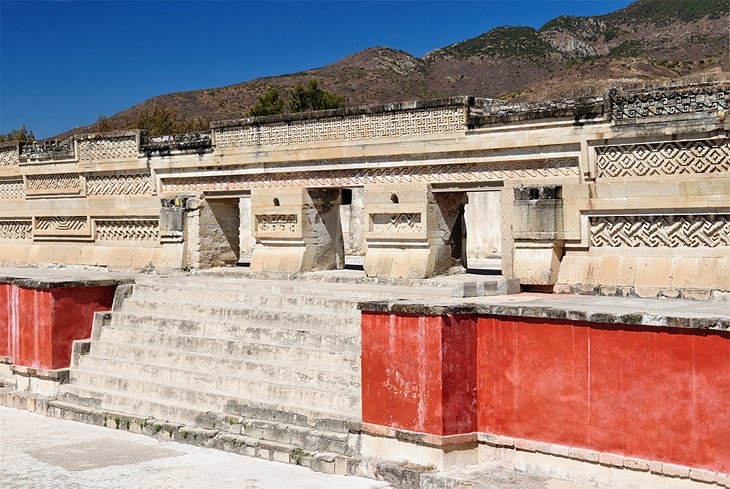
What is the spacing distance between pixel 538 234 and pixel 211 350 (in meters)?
3.35

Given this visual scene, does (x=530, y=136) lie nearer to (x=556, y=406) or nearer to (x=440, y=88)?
(x=556, y=406)

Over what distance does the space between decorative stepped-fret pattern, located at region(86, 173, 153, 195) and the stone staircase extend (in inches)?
95.4

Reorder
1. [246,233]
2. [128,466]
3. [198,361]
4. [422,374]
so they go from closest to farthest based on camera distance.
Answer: [422,374]
[128,466]
[198,361]
[246,233]

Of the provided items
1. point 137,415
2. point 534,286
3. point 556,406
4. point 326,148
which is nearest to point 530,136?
point 534,286

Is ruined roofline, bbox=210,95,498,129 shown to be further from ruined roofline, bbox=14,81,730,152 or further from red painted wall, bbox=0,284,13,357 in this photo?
red painted wall, bbox=0,284,13,357

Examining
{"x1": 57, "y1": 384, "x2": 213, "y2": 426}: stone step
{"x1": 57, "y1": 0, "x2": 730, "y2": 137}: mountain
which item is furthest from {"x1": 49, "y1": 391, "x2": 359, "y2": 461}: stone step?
{"x1": 57, "y1": 0, "x2": 730, "y2": 137}: mountain

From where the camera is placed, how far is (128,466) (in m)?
7.11

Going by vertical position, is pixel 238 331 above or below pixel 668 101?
below

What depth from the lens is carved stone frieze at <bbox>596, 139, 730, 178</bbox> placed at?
795 cm

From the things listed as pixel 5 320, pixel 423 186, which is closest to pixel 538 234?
pixel 423 186

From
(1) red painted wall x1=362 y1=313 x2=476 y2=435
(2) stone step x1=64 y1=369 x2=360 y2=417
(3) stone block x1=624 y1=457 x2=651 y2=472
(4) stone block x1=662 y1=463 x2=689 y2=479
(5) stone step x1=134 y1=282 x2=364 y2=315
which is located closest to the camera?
(4) stone block x1=662 y1=463 x2=689 y2=479

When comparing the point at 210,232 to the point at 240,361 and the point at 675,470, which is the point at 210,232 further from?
the point at 675,470

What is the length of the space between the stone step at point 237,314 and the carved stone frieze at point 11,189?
482 cm

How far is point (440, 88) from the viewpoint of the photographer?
51312mm
